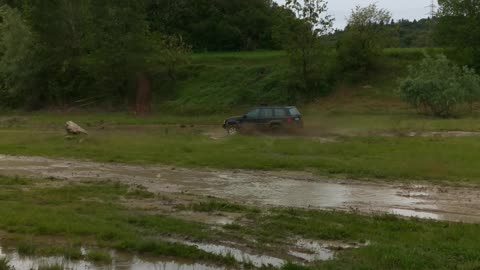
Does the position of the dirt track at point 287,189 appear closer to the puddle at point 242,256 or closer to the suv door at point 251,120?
the puddle at point 242,256

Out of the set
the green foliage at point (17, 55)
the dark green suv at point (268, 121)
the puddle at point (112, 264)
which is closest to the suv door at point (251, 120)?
the dark green suv at point (268, 121)

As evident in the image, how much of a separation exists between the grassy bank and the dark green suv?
16.8 metres

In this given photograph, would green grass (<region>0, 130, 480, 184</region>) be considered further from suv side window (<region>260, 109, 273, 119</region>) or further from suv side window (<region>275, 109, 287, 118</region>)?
suv side window (<region>260, 109, 273, 119</region>)

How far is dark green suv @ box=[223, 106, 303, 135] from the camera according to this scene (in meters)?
A: 29.6

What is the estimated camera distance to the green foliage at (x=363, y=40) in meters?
46.8

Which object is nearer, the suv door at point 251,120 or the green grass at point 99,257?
the green grass at point 99,257

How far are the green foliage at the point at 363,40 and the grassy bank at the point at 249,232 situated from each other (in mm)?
36357

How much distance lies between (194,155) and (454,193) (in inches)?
413

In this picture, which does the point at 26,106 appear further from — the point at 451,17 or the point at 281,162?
the point at 281,162

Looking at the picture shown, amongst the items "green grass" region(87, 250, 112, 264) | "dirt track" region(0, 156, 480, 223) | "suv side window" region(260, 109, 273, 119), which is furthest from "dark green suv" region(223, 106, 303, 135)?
"green grass" region(87, 250, 112, 264)

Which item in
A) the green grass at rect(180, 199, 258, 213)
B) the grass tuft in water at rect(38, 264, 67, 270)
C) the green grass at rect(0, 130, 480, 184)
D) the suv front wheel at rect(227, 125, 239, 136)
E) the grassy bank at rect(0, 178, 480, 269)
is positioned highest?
the grass tuft in water at rect(38, 264, 67, 270)

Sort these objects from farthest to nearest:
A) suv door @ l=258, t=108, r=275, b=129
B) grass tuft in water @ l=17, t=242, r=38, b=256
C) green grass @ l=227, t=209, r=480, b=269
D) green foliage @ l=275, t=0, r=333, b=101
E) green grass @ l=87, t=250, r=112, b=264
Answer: green foliage @ l=275, t=0, r=333, b=101, suv door @ l=258, t=108, r=275, b=129, grass tuft in water @ l=17, t=242, r=38, b=256, green grass @ l=87, t=250, r=112, b=264, green grass @ l=227, t=209, r=480, b=269

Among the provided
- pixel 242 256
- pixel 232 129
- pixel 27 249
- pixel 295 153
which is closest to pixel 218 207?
pixel 242 256

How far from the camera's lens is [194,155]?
22281 millimetres
